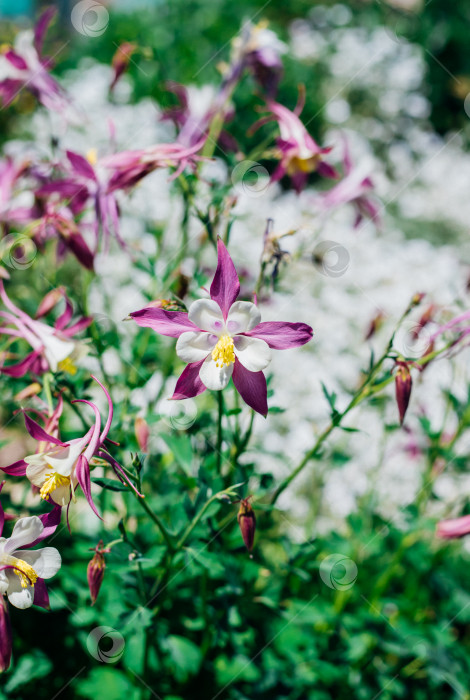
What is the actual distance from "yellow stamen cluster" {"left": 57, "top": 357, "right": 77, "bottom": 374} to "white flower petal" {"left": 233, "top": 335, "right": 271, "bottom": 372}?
1.13 ft

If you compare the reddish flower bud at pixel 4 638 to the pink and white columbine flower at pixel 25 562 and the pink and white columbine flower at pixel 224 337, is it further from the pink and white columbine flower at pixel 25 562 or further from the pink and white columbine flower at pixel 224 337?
the pink and white columbine flower at pixel 224 337

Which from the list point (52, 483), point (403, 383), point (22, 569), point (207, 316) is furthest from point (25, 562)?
point (403, 383)

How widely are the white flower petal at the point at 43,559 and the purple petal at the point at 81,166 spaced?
2.24 feet

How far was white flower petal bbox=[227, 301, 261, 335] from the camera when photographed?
2.84ft

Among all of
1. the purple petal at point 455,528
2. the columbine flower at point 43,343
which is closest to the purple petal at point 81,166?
the columbine flower at point 43,343

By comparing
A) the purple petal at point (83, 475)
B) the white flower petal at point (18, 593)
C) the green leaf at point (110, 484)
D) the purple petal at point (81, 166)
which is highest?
the purple petal at point (81, 166)

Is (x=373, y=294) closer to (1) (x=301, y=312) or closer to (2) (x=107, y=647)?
(1) (x=301, y=312)

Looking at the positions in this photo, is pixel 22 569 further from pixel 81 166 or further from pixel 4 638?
pixel 81 166

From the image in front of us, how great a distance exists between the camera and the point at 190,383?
2.93ft

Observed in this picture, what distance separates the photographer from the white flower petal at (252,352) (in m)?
0.86

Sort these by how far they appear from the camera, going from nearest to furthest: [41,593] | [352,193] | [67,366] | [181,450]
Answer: [41,593] → [67,366] → [181,450] → [352,193]

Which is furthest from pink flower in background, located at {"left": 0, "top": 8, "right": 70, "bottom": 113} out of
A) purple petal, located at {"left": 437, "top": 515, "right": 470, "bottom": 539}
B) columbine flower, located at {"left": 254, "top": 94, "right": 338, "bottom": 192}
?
purple petal, located at {"left": 437, "top": 515, "right": 470, "bottom": 539}

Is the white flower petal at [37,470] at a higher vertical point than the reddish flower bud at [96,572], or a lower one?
higher

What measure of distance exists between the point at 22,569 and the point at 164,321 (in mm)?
390
